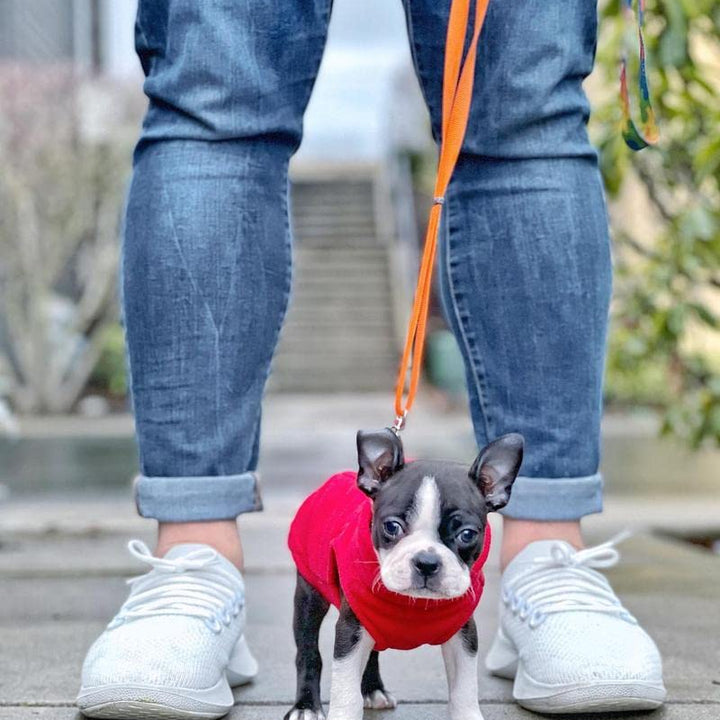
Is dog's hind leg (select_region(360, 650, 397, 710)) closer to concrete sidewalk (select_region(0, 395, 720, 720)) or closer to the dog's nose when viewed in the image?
concrete sidewalk (select_region(0, 395, 720, 720))

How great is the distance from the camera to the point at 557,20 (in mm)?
1429

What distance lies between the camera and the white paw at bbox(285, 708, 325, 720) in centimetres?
122

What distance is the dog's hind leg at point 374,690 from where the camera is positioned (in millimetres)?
1320

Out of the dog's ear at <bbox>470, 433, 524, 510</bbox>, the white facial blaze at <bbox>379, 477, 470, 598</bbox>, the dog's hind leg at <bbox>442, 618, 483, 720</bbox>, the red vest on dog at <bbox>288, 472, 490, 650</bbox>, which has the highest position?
the dog's ear at <bbox>470, 433, 524, 510</bbox>

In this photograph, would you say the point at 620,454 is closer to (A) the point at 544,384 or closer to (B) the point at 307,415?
(B) the point at 307,415

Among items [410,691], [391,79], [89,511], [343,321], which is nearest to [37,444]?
[89,511]

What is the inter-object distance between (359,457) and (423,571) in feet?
0.46

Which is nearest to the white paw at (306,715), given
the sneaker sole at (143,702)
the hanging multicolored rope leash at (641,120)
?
the sneaker sole at (143,702)

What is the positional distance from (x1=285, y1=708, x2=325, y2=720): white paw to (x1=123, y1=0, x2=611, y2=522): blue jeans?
30 centimetres

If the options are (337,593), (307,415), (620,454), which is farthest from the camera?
(307,415)

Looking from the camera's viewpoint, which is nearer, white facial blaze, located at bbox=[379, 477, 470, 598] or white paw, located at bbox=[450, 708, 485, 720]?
white facial blaze, located at bbox=[379, 477, 470, 598]

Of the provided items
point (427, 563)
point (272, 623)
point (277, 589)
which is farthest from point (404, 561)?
point (277, 589)

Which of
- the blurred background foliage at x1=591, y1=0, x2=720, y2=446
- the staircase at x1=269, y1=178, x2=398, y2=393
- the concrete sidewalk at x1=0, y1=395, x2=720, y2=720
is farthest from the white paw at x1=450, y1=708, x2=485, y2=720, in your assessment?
the staircase at x1=269, y1=178, x2=398, y2=393

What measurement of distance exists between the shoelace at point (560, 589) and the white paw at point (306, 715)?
31cm
